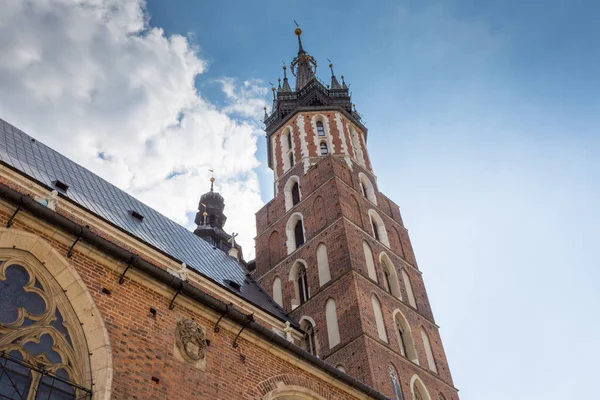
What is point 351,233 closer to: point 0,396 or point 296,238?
point 296,238

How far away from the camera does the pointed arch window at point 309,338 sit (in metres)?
19.9

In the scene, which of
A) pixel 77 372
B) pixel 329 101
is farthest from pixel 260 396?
pixel 329 101

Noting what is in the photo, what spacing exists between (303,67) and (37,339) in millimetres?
30452

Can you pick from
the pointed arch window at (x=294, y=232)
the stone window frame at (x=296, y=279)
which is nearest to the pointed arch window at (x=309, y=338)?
the stone window frame at (x=296, y=279)

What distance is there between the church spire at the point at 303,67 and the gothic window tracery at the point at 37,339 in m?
26.3

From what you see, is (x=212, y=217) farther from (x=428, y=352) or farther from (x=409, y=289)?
(x=428, y=352)

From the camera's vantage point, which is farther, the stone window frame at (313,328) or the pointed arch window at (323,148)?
the pointed arch window at (323,148)

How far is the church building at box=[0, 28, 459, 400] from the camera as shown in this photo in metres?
9.12

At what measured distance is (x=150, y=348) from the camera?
9.76m

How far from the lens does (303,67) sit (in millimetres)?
37312

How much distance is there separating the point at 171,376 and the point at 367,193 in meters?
17.5

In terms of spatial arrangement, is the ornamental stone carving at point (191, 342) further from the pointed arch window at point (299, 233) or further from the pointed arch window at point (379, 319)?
the pointed arch window at point (299, 233)

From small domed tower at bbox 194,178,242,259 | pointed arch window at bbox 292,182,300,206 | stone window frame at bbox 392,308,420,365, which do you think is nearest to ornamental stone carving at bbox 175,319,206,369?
stone window frame at bbox 392,308,420,365

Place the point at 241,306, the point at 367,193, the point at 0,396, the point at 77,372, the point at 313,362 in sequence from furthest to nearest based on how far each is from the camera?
the point at 367,193
the point at 241,306
the point at 313,362
the point at 77,372
the point at 0,396
